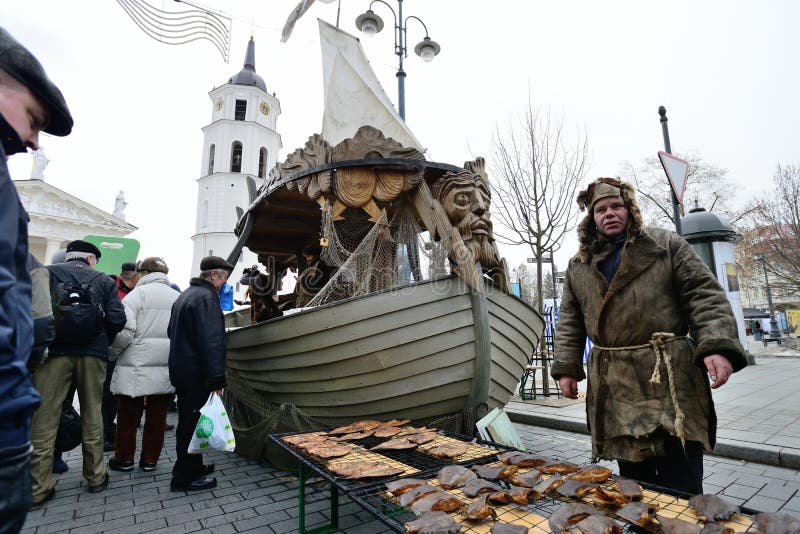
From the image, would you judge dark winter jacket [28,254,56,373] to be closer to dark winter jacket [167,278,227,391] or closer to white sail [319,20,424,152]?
dark winter jacket [167,278,227,391]

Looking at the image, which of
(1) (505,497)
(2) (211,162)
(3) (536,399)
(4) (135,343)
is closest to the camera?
(1) (505,497)

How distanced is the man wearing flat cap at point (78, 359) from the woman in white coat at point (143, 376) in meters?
0.36

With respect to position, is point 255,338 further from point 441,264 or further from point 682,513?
point 682,513

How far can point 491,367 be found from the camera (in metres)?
3.96

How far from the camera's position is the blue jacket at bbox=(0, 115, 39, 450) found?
102 centimetres

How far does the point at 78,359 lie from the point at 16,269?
9.78 feet

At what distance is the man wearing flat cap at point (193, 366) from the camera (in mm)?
3678

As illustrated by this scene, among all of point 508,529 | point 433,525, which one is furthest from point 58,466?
point 508,529

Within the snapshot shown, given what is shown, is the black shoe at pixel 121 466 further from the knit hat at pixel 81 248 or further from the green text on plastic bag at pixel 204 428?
the knit hat at pixel 81 248

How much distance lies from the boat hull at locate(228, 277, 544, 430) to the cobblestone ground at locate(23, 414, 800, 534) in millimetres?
760

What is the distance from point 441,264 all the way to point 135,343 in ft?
10.3

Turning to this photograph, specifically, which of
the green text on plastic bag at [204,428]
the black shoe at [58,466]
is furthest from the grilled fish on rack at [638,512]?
the black shoe at [58,466]

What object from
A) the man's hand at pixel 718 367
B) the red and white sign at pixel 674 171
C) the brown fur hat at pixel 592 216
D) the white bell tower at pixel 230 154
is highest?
the white bell tower at pixel 230 154

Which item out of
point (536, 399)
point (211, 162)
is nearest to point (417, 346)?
point (536, 399)
